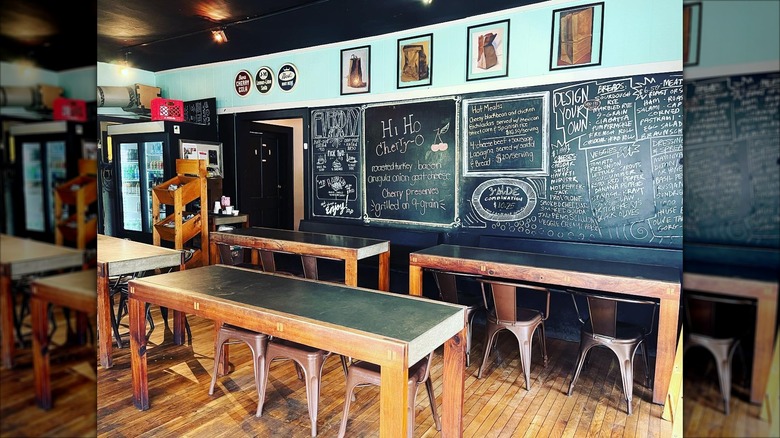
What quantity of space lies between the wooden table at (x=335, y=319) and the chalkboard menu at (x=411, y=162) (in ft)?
4.45

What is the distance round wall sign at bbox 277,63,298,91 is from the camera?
378 centimetres

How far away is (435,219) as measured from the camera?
3631 millimetres

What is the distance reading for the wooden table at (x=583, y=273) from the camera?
2514mm

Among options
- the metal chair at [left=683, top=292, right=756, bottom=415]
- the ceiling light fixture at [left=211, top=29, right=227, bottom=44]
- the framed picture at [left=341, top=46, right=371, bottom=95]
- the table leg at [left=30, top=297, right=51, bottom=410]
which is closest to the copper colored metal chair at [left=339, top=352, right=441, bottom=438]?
the table leg at [left=30, top=297, right=51, bottom=410]

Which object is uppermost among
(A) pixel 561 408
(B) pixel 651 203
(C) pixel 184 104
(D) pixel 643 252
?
(C) pixel 184 104

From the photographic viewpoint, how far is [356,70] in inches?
146

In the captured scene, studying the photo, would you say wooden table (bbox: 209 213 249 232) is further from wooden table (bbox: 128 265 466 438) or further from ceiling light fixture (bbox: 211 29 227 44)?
ceiling light fixture (bbox: 211 29 227 44)

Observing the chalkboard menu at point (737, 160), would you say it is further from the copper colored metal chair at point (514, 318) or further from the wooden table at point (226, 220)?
the wooden table at point (226, 220)

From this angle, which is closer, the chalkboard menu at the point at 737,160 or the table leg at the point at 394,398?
the chalkboard menu at the point at 737,160

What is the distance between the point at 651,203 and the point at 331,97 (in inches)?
99.3

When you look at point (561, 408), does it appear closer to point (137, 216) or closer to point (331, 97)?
point (331, 97)

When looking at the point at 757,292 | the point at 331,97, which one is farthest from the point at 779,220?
the point at 331,97

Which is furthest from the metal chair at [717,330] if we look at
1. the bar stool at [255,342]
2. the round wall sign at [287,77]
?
the round wall sign at [287,77]

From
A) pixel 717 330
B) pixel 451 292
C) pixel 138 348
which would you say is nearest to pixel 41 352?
pixel 717 330
